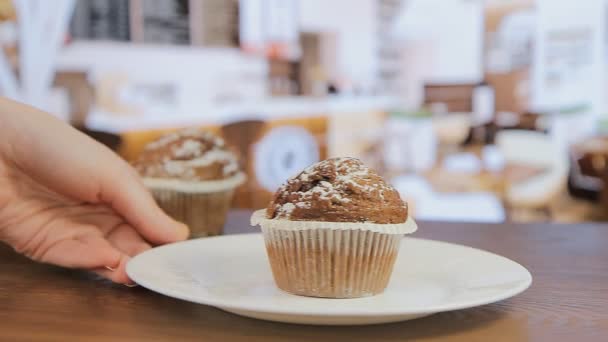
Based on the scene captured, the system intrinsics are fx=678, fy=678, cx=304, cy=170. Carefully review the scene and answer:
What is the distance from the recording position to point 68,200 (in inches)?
34.2

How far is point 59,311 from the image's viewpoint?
598 mm

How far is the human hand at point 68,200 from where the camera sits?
764 mm

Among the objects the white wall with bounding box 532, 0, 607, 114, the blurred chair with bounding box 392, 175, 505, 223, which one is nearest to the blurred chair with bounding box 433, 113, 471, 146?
the blurred chair with bounding box 392, 175, 505, 223

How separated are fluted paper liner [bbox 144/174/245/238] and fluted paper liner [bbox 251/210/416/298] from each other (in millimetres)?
352

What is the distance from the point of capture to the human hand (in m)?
0.76

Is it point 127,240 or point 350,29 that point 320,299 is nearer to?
point 127,240

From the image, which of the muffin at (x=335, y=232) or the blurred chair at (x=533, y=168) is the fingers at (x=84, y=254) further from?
the blurred chair at (x=533, y=168)

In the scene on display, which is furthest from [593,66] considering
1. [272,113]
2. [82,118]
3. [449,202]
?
[82,118]

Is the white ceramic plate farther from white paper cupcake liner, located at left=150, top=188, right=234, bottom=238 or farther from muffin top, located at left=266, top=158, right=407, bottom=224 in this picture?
white paper cupcake liner, located at left=150, top=188, right=234, bottom=238

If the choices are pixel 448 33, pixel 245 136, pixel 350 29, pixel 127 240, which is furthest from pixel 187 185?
pixel 448 33

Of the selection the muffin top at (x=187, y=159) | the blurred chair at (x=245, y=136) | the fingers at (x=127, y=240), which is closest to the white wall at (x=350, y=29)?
the blurred chair at (x=245, y=136)

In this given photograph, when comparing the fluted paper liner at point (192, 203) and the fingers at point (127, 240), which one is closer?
the fingers at point (127, 240)

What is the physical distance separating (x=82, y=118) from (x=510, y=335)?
11.9ft

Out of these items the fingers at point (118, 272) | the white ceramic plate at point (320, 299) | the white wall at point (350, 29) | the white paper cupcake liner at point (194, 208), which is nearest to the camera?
the white ceramic plate at point (320, 299)
